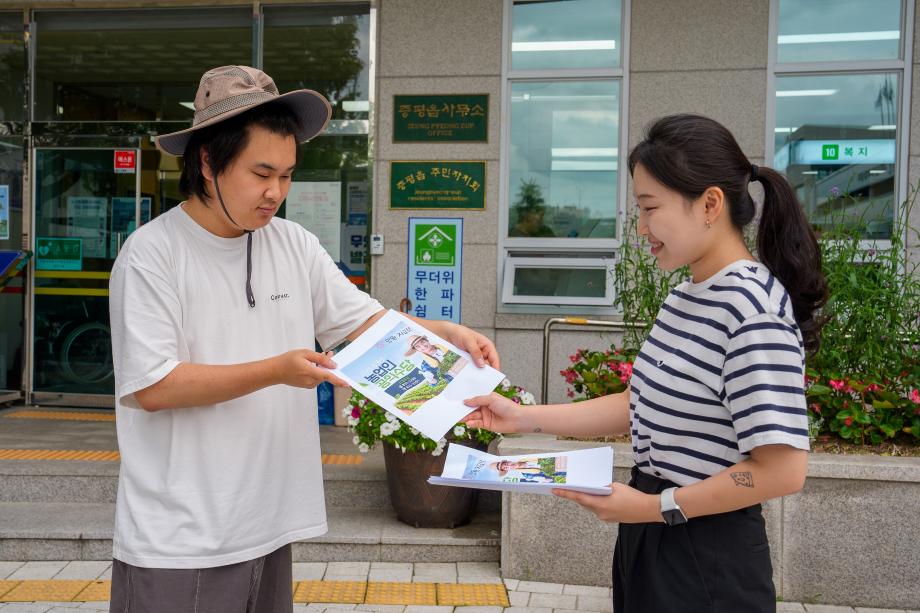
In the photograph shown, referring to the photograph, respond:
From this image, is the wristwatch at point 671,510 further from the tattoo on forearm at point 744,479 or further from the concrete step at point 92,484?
the concrete step at point 92,484

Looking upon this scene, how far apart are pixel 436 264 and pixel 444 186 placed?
635 mm

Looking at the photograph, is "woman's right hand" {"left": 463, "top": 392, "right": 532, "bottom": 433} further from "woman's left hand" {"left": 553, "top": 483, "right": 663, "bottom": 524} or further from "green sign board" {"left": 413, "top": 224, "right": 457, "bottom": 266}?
"green sign board" {"left": 413, "top": 224, "right": 457, "bottom": 266}

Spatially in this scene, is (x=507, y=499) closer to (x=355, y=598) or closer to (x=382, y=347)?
(x=355, y=598)

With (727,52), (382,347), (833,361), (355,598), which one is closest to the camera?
(382,347)

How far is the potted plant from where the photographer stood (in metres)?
4.77

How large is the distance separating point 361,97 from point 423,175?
93cm

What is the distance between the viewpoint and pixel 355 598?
4.33 m

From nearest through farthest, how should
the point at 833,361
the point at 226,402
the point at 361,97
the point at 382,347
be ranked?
the point at 226,402, the point at 382,347, the point at 833,361, the point at 361,97

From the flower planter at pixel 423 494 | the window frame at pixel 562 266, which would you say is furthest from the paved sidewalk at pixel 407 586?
the window frame at pixel 562 266

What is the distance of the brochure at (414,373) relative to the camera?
2195 millimetres

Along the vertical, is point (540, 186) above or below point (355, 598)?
above

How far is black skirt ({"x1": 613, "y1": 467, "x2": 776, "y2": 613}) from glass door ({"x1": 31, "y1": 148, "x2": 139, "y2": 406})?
6920 mm

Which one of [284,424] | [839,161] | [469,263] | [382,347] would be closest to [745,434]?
[382,347]

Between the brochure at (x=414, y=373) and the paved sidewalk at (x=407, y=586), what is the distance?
217cm
